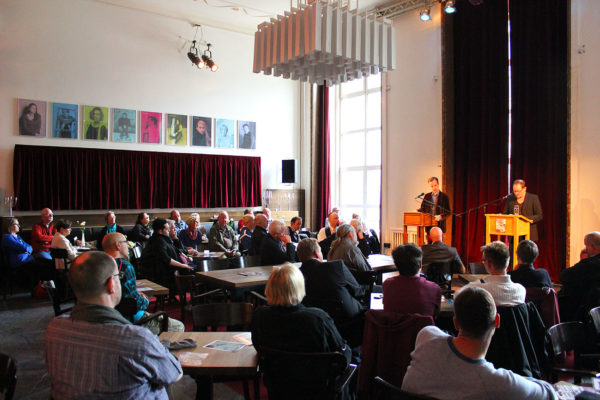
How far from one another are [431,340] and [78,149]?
11.0m

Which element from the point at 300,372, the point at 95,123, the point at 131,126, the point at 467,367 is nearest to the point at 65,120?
the point at 95,123

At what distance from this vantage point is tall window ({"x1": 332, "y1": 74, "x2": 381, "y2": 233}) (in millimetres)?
12773

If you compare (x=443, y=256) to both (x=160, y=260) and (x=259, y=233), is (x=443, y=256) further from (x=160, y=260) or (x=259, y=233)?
(x=160, y=260)

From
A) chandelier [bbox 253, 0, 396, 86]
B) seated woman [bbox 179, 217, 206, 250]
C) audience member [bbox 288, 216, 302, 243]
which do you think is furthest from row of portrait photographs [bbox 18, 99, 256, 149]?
chandelier [bbox 253, 0, 396, 86]

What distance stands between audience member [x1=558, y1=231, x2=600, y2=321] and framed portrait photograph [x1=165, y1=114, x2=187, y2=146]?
10272mm

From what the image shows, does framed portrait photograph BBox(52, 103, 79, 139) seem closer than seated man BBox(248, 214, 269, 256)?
No

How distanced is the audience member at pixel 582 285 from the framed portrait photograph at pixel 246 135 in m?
10.4

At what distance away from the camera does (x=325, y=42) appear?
5570 mm

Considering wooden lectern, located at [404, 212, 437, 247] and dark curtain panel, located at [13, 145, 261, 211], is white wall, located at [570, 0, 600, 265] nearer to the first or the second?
wooden lectern, located at [404, 212, 437, 247]

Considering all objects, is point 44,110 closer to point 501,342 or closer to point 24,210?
point 24,210

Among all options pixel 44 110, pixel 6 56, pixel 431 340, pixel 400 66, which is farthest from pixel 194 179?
pixel 431 340

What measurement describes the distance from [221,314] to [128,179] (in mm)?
9062

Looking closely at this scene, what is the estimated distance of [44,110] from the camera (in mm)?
10766

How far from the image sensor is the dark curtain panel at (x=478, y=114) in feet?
30.7
